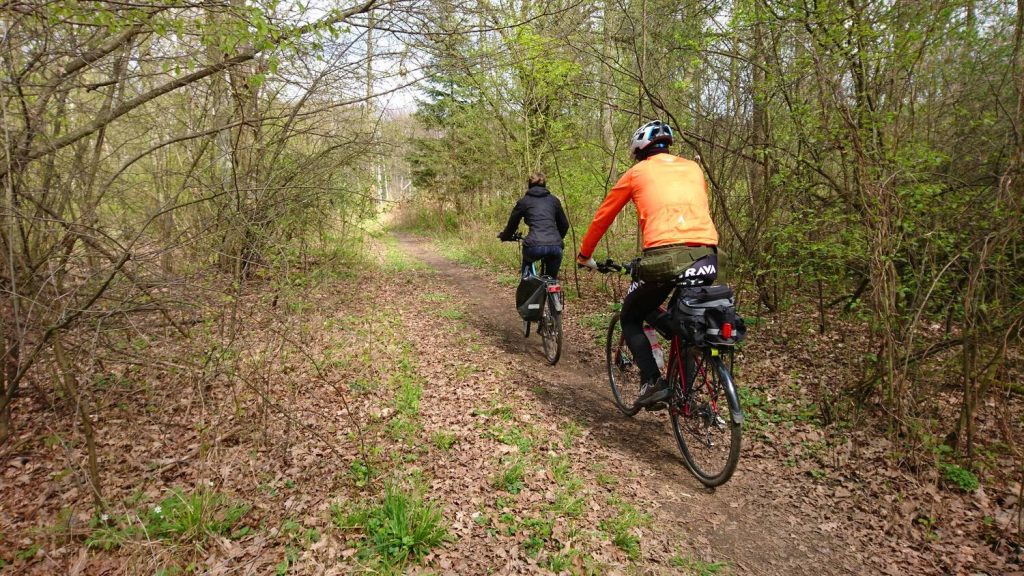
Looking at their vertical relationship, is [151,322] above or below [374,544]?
above

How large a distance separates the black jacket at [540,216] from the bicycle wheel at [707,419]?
2687 mm

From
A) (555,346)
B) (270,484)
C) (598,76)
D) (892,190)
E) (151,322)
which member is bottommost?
(270,484)

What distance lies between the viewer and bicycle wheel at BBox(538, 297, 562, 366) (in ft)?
18.9

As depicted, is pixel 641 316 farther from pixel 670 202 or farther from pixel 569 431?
pixel 569 431

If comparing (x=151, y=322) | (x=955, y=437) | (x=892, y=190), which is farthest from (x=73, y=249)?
(x=955, y=437)

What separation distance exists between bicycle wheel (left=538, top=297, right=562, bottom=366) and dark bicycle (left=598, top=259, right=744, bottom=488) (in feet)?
5.51

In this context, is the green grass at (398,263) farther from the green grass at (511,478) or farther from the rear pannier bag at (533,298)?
the green grass at (511,478)

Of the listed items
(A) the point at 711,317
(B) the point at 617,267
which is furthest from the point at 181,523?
(A) the point at 711,317

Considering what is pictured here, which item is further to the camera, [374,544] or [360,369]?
[360,369]

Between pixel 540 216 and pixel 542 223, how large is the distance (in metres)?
0.10

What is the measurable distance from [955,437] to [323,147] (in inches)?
316

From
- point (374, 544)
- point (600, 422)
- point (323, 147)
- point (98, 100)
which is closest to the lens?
point (374, 544)

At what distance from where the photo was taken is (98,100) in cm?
412

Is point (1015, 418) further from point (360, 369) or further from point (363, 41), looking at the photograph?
point (363, 41)
